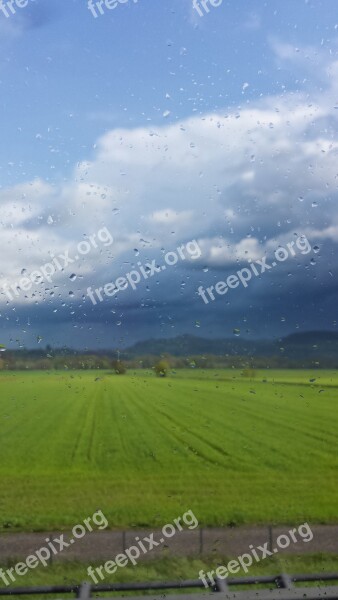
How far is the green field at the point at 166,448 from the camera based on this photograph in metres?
8.25

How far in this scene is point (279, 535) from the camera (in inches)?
291

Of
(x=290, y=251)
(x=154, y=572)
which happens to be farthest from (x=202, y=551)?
(x=290, y=251)

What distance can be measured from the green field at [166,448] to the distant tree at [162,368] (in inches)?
6.8

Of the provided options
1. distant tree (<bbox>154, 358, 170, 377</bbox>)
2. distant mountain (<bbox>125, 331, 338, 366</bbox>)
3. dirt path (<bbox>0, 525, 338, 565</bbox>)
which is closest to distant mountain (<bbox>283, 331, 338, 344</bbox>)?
distant mountain (<bbox>125, 331, 338, 366</bbox>)

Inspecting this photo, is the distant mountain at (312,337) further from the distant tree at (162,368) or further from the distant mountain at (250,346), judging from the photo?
the distant tree at (162,368)

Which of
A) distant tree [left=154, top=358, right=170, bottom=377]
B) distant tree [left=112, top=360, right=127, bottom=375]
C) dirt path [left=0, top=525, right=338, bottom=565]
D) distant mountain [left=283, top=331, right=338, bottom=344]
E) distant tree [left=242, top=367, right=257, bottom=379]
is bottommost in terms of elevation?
dirt path [left=0, top=525, right=338, bottom=565]

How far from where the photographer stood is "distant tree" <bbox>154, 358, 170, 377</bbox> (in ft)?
29.9

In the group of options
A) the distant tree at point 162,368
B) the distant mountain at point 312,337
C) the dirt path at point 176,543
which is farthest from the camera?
the distant tree at point 162,368

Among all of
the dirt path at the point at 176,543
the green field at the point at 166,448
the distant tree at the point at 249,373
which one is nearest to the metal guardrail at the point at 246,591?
the dirt path at the point at 176,543

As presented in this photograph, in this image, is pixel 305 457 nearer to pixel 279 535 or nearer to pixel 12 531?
pixel 279 535

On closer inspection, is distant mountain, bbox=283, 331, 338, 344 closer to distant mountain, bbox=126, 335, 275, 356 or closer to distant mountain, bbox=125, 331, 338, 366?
distant mountain, bbox=125, 331, 338, 366

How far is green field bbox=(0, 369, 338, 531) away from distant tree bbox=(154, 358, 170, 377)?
0.17 meters

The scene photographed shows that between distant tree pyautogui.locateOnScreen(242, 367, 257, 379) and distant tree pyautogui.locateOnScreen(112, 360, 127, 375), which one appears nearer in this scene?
distant tree pyautogui.locateOnScreen(112, 360, 127, 375)

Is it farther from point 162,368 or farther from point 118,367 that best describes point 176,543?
point 162,368
